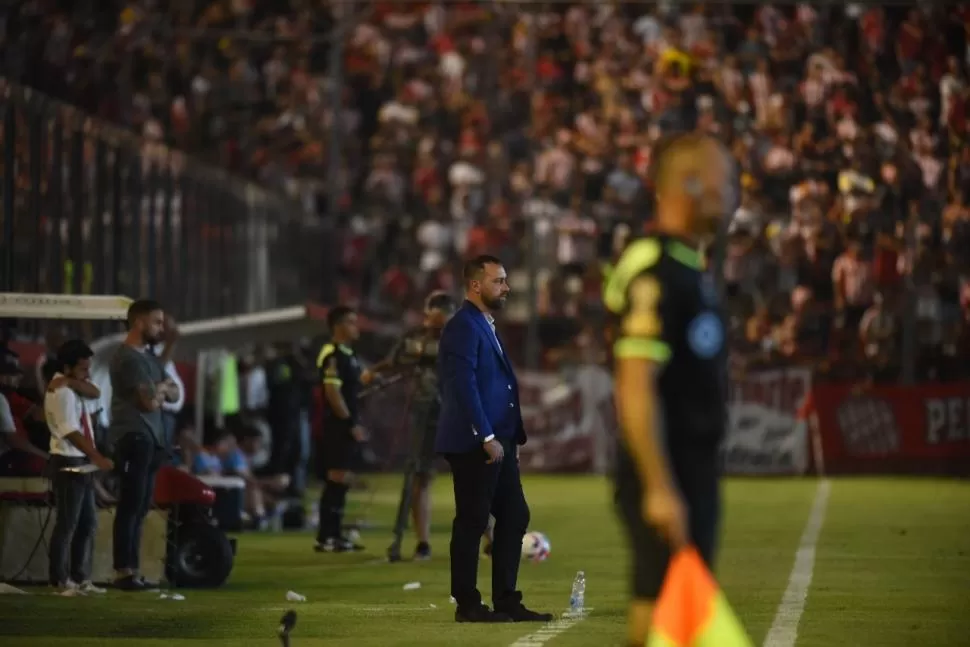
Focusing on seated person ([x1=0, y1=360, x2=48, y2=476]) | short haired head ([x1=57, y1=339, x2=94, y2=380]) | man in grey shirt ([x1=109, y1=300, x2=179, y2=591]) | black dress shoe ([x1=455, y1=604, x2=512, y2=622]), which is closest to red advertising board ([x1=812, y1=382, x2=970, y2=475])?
seated person ([x1=0, y1=360, x2=48, y2=476])

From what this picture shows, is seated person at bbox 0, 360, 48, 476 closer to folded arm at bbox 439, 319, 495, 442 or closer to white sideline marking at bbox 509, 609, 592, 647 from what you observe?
folded arm at bbox 439, 319, 495, 442

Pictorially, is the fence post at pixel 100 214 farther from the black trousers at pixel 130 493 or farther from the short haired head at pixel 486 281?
the short haired head at pixel 486 281

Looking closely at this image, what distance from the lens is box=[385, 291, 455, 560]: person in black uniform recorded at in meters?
17.5

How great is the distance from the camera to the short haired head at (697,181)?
657 centimetres

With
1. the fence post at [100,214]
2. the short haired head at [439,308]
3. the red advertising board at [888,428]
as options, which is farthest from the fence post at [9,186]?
the red advertising board at [888,428]

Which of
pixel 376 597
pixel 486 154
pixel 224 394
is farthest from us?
pixel 486 154

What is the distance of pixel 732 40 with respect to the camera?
34.3 m

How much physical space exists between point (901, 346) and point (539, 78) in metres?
7.90

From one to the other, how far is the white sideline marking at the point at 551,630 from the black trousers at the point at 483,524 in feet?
1.09

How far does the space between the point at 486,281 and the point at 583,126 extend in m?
21.0

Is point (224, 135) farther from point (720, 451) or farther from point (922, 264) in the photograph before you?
point (720, 451)

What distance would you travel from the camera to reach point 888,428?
30781 millimetres

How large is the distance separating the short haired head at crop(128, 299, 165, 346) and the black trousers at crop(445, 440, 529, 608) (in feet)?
10.2

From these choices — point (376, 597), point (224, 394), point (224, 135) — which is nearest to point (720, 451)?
point (376, 597)
